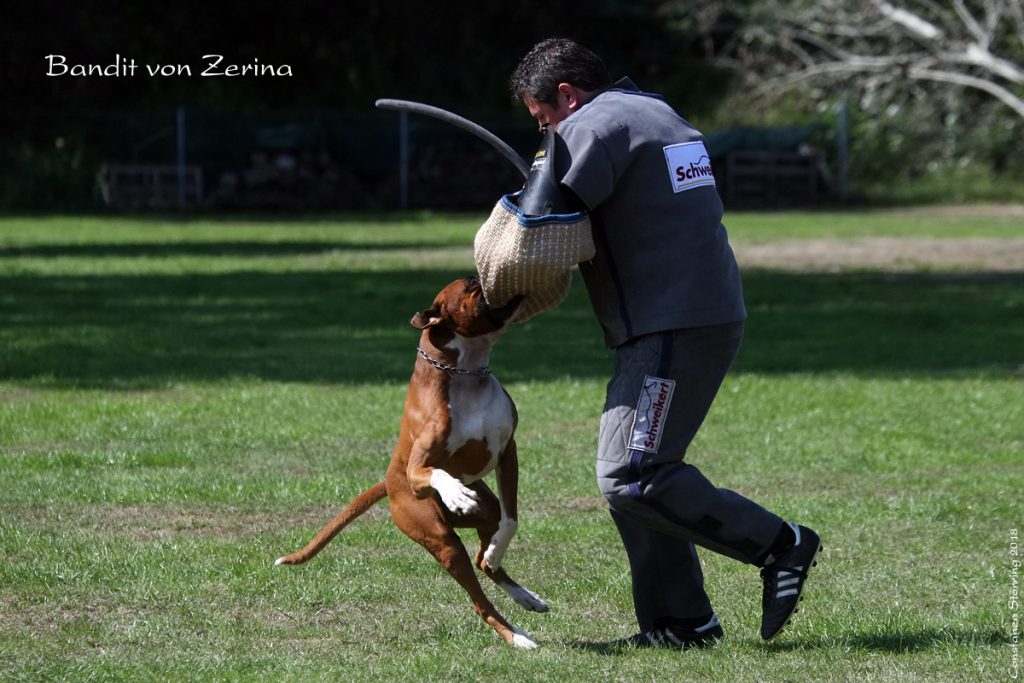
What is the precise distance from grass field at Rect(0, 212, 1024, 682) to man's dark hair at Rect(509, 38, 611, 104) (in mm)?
1857

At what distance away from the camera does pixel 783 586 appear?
5.07 metres

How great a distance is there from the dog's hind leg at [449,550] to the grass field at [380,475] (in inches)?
5.1

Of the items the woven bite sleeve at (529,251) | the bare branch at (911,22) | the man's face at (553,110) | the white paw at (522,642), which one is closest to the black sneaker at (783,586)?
the white paw at (522,642)

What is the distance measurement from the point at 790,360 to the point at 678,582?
751cm

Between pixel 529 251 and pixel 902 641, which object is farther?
pixel 902 641

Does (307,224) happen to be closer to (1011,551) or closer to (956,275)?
(956,275)

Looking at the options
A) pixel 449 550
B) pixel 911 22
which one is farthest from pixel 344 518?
pixel 911 22

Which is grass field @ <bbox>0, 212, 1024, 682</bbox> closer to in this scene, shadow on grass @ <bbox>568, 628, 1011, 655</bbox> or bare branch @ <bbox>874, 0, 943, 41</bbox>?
shadow on grass @ <bbox>568, 628, 1011, 655</bbox>

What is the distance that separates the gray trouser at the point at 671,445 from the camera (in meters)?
4.90

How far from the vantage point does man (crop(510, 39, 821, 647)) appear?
4879mm

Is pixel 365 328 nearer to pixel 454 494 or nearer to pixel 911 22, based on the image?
pixel 454 494

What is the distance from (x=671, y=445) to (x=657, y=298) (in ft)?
1.56

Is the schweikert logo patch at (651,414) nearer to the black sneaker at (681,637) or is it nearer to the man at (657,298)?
the man at (657,298)

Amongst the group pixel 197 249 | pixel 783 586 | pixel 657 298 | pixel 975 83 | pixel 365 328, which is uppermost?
pixel 975 83
